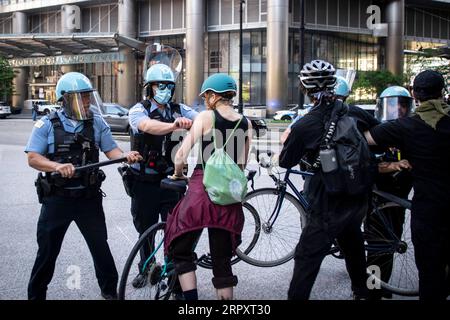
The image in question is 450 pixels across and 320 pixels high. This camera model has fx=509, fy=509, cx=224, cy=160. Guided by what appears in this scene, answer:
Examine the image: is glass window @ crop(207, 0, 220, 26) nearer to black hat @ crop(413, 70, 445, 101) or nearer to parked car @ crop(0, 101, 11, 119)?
parked car @ crop(0, 101, 11, 119)

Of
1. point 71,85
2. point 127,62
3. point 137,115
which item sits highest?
point 127,62

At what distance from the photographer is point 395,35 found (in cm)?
4853

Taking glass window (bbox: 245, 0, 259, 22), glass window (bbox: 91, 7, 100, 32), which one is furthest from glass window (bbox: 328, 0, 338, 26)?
glass window (bbox: 91, 7, 100, 32)

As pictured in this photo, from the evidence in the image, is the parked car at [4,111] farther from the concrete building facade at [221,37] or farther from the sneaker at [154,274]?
the sneaker at [154,274]

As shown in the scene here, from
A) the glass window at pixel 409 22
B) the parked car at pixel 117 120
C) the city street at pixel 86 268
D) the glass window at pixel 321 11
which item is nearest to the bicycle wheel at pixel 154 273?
the city street at pixel 86 268

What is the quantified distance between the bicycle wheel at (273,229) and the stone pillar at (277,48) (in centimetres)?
3604

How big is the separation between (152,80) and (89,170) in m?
1.02

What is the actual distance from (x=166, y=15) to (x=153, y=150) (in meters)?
Result: 46.5

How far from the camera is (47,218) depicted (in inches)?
154

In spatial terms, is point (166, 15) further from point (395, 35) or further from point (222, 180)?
point (222, 180)

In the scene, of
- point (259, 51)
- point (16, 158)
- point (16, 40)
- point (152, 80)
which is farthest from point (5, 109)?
point (152, 80)

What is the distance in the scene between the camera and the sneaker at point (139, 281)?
3.79m

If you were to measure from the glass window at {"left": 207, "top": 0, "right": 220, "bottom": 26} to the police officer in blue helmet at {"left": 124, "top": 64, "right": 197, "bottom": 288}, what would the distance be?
4251 cm

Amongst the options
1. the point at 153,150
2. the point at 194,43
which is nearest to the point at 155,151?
the point at 153,150
